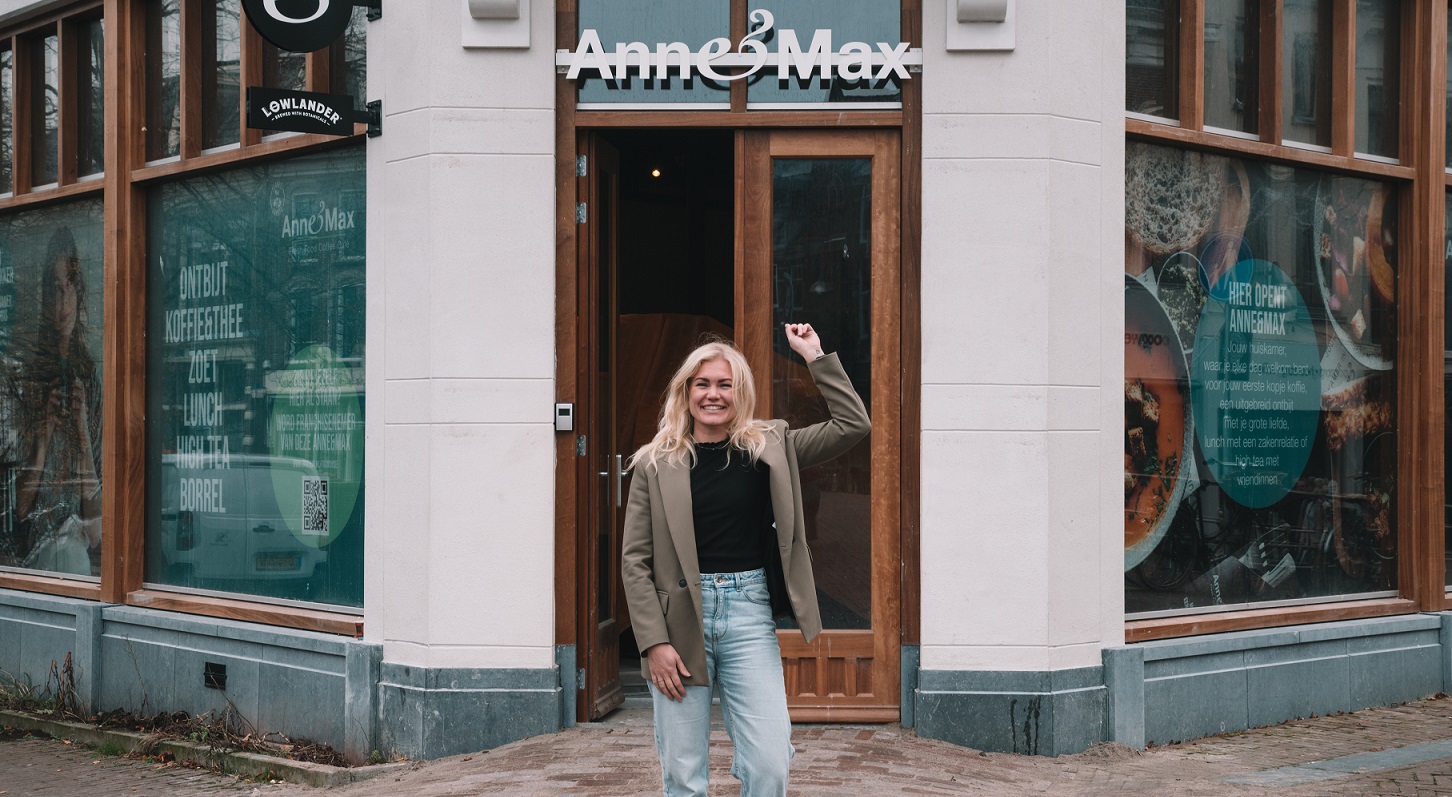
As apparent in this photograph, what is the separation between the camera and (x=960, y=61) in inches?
277

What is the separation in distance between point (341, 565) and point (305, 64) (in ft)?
9.66

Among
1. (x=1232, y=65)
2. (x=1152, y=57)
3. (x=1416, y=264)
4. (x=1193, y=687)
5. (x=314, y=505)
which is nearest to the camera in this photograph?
(x=1193, y=687)

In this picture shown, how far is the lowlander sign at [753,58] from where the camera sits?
711 centimetres

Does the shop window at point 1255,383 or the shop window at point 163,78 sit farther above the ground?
the shop window at point 163,78

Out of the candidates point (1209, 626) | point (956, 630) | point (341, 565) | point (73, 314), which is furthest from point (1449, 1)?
point (73, 314)

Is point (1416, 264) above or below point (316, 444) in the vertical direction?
above

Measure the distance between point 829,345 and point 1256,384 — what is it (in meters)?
2.92

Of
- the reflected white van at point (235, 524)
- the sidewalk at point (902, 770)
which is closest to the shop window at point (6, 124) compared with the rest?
the reflected white van at point (235, 524)

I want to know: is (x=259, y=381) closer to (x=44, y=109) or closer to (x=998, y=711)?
(x=44, y=109)

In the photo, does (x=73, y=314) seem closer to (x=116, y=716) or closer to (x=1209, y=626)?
(x=116, y=716)

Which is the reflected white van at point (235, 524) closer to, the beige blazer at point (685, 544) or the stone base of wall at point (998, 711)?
the stone base of wall at point (998, 711)

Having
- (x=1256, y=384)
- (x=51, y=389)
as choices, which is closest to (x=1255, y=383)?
(x=1256, y=384)

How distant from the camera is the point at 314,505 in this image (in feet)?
26.5

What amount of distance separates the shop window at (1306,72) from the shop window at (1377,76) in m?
0.33
